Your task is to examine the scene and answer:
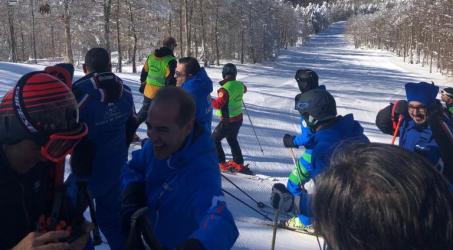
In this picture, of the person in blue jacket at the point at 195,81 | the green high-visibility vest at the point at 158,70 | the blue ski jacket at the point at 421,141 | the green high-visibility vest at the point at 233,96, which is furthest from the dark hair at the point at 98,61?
the green high-visibility vest at the point at 233,96

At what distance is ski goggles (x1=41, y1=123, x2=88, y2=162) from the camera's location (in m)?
1.96

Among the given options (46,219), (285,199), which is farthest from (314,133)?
(46,219)

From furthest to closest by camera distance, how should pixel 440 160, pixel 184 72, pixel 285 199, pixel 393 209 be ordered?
pixel 184 72
pixel 440 160
pixel 285 199
pixel 393 209

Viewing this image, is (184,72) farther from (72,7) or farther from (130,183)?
(72,7)

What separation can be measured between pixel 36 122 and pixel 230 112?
7094 mm

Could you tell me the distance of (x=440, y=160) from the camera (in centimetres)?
424

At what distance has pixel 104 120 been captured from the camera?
397cm

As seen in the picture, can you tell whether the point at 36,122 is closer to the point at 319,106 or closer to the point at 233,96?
the point at 319,106

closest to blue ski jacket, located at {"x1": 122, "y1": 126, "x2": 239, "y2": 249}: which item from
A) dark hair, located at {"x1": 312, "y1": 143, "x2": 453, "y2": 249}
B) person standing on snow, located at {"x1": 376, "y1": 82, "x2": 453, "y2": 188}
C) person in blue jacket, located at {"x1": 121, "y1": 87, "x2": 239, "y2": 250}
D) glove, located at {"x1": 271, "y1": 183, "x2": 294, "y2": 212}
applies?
person in blue jacket, located at {"x1": 121, "y1": 87, "x2": 239, "y2": 250}

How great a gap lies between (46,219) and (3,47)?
2393 inches

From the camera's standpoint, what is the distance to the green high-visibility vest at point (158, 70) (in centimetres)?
850

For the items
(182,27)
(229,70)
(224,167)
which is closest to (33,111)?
(229,70)

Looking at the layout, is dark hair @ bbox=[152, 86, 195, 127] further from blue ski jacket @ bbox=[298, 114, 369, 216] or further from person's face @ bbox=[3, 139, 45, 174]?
blue ski jacket @ bbox=[298, 114, 369, 216]

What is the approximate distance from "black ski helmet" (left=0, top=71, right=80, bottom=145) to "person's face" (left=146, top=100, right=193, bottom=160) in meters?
0.69
